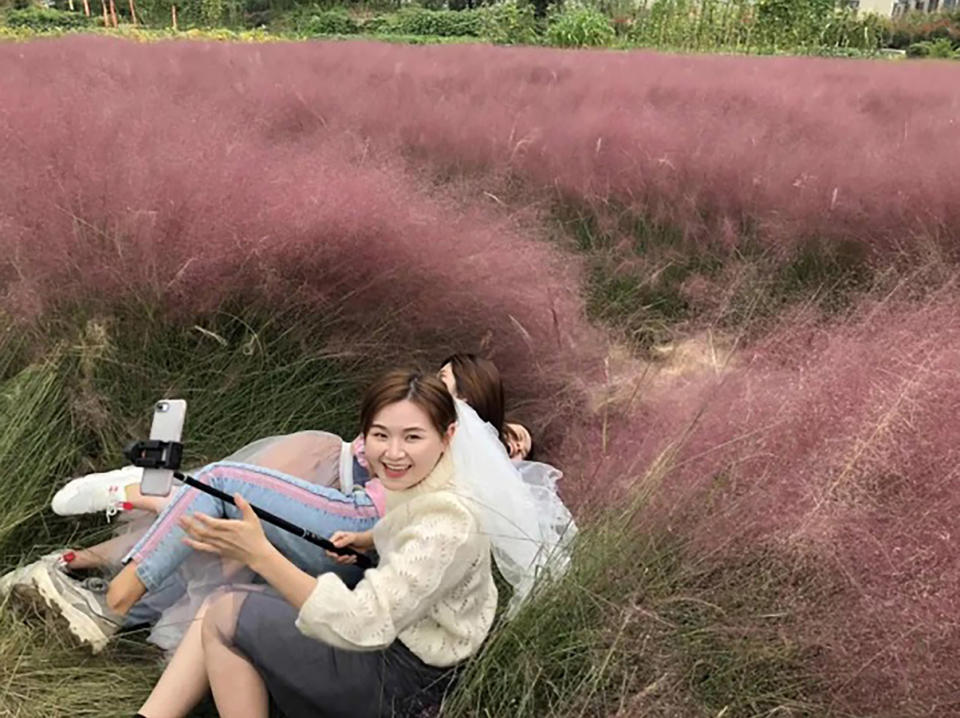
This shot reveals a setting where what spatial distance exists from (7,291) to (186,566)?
0.84m

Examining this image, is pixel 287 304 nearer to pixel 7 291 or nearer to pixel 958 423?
pixel 7 291

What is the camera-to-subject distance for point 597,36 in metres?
15.3

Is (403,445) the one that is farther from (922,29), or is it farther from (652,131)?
(922,29)

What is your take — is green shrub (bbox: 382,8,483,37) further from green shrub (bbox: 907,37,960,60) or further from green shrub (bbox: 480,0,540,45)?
green shrub (bbox: 907,37,960,60)

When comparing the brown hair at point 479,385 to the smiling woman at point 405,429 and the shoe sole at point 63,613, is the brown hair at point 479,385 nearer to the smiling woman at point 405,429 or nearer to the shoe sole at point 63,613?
the smiling woman at point 405,429

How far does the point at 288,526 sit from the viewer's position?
171cm

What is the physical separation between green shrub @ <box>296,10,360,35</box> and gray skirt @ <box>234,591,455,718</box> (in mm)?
21963

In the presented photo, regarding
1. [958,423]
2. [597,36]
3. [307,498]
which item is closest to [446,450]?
[307,498]

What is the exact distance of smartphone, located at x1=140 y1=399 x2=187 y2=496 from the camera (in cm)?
155

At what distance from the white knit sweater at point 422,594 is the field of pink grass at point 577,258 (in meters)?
0.29

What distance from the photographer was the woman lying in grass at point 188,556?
70.3 inches

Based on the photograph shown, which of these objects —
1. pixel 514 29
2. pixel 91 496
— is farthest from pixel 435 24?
pixel 91 496

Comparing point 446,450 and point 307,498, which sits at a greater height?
point 446,450

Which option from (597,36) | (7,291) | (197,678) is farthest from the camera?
(597,36)
